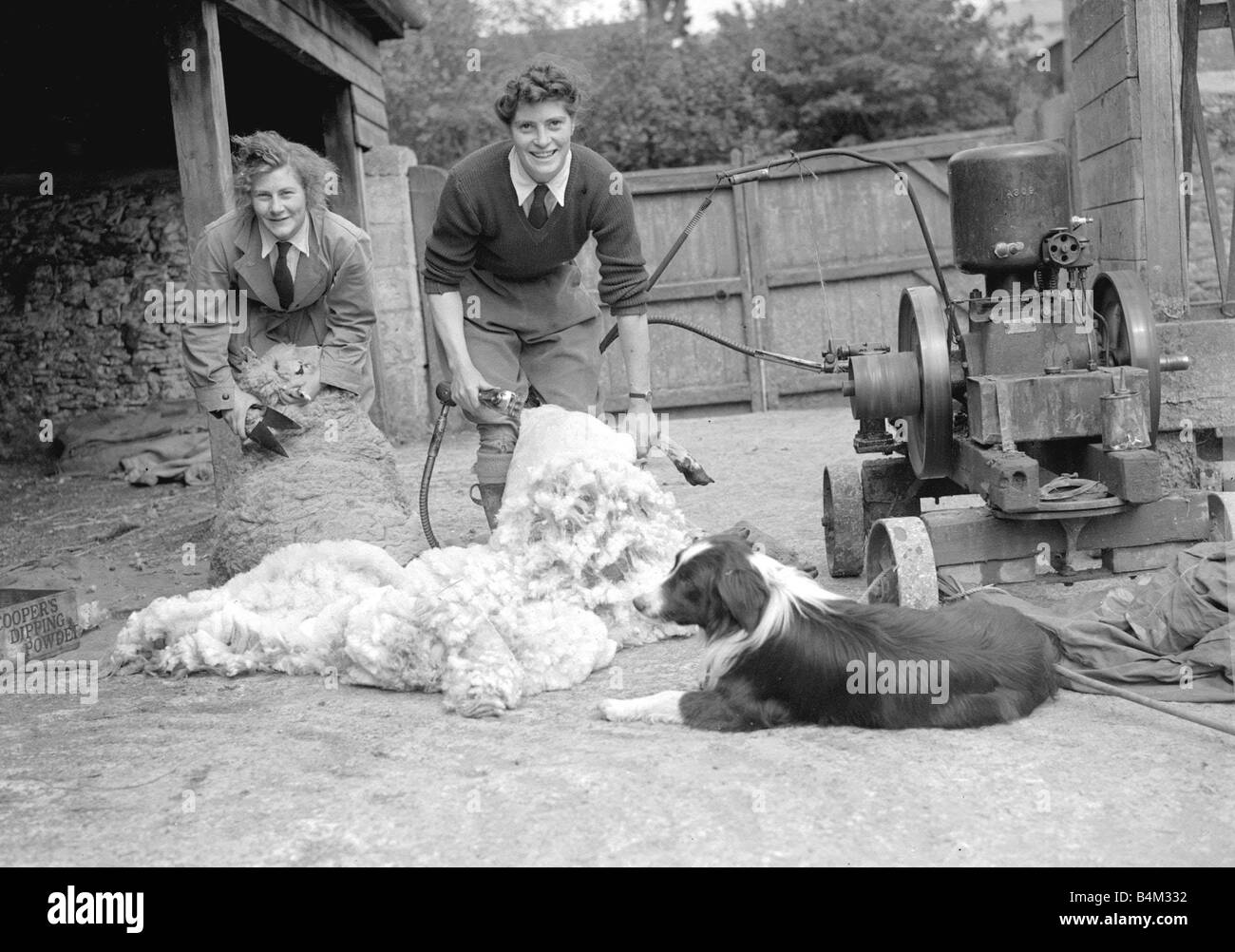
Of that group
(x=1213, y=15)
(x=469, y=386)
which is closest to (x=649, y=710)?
(x=469, y=386)

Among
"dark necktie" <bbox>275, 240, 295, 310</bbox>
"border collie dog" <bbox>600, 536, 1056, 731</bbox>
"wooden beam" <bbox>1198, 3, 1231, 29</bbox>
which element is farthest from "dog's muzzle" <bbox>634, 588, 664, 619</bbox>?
"wooden beam" <bbox>1198, 3, 1231, 29</bbox>

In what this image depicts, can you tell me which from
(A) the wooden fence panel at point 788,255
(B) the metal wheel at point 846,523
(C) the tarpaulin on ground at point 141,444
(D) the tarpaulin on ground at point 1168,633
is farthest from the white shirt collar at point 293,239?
(A) the wooden fence panel at point 788,255

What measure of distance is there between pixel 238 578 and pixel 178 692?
69 centimetres

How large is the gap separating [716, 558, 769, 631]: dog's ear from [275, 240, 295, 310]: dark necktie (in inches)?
105

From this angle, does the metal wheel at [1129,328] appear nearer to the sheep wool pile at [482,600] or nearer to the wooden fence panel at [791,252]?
the sheep wool pile at [482,600]

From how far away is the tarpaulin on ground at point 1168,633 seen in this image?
3.77 metres

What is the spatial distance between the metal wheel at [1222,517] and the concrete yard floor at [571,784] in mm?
964

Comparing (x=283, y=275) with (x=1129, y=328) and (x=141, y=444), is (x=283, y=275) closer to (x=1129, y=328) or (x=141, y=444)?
(x=1129, y=328)

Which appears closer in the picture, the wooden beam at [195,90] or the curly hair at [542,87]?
the curly hair at [542,87]

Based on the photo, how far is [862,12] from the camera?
18.5 m

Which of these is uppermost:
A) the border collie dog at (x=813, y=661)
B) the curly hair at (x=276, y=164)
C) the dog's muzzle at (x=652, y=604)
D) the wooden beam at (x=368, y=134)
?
the wooden beam at (x=368, y=134)

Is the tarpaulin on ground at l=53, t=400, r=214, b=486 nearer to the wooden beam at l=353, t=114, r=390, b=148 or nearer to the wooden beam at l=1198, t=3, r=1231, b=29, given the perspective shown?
the wooden beam at l=353, t=114, r=390, b=148

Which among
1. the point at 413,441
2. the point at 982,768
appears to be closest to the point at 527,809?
the point at 982,768

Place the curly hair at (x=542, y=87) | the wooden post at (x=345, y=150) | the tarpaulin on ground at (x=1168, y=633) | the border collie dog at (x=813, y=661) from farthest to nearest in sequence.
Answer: the wooden post at (x=345, y=150)
the curly hair at (x=542, y=87)
the tarpaulin on ground at (x=1168, y=633)
the border collie dog at (x=813, y=661)
